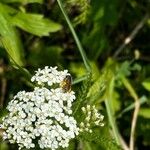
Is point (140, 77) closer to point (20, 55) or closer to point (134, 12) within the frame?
point (134, 12)

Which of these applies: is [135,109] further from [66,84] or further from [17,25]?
[66,84]

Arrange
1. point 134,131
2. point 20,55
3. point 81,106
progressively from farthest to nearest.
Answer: point 134,131
point 20,55
point 81,106

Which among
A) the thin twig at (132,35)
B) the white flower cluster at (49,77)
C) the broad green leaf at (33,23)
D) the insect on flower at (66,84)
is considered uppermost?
the thin twig at (132,35)

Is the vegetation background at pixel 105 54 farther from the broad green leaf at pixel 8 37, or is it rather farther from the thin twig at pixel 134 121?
the broad green leaf at pixel 8 37

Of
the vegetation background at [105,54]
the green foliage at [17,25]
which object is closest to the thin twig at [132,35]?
the vegetation background at [105,54]

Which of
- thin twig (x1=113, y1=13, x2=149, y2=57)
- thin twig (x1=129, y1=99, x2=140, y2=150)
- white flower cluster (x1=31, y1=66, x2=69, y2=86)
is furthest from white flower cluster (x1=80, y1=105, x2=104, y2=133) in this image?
thin twig (x1=113, y1=13, x2=149, y2=57)

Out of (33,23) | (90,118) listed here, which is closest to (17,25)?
(33,23)

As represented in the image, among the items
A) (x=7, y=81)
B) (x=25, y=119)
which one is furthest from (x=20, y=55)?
(x=25, y=119)
